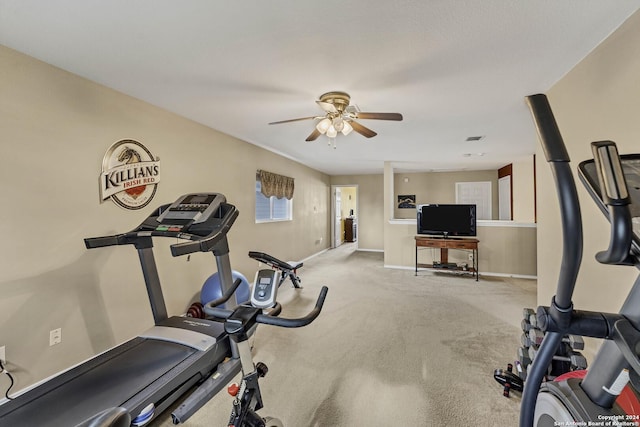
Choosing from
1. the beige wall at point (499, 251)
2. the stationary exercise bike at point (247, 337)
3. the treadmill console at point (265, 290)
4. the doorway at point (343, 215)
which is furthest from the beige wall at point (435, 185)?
the stationary exercise bike at point (247, 337)

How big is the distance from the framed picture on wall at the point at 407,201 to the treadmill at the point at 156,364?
6127 millimetres

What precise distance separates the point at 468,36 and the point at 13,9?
8.08ft

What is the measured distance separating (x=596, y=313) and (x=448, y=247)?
4.37 meters

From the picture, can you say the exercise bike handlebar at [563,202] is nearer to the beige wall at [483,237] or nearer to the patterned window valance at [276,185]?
the patterned window valance at [276,185]

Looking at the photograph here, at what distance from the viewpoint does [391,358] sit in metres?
2.25

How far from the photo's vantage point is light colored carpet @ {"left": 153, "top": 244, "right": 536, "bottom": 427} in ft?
5.42

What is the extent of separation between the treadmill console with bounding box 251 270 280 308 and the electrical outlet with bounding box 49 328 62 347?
4.48 feet

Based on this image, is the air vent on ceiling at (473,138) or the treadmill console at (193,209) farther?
the air vent on ceiling at (473,138)

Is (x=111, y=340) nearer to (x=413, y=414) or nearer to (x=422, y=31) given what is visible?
(x=413, y=414)

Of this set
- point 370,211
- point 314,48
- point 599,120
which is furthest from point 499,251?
point 314,48

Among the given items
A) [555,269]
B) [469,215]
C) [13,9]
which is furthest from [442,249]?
[13,9]

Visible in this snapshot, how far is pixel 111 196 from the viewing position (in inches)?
89.4

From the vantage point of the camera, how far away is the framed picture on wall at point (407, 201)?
7293 mm

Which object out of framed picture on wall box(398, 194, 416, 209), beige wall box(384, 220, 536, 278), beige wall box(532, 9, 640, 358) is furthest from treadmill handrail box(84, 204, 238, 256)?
framed picture on wall box(398, 194, 416, 209)
